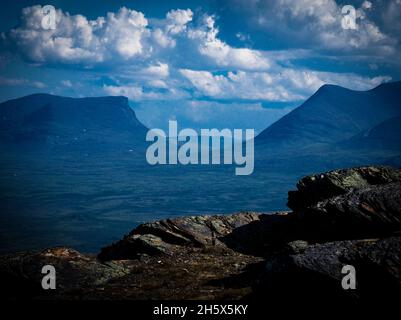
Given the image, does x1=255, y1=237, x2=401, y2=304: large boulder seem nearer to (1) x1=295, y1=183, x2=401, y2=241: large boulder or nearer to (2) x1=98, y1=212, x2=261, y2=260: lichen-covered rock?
(1) x1=295, y1=183, x2=401, y2=241: large boulder

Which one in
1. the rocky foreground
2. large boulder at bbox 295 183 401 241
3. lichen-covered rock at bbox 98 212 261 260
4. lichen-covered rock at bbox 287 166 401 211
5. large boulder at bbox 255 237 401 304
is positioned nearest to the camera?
large boulder at bbox 255 237 401 304

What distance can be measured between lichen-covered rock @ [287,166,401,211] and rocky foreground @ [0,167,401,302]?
8 cm

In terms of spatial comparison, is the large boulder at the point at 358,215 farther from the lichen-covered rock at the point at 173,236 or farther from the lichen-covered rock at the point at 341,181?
the lichen-covered rock at the point at 173,236

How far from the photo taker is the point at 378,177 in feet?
98.0

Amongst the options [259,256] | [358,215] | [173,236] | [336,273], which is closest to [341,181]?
[358,215]

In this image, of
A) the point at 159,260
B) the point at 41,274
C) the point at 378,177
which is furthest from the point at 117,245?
the point at 378,177

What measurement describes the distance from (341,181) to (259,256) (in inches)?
329

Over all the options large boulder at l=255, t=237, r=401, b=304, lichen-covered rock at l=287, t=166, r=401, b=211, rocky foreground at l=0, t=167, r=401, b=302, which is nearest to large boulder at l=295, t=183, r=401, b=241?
rocky foreground at l=0, t=167, r=401, b=302

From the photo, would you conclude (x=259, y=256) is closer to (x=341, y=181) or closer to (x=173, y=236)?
(x=173, y=236)

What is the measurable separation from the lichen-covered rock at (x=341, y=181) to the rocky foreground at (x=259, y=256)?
8cm

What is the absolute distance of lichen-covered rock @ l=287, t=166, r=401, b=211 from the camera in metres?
29.4

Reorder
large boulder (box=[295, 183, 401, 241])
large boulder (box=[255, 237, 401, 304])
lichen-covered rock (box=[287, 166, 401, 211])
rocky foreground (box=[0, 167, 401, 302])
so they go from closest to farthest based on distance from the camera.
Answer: large boulder (box=[255, 237, 401, 304]) → rocky foreground (box=[0, 167, 401, 302]) → large boulder (box=[295, 183, 401, 241]) → lichen-covered rock (box=[287, 166, 401, 211])
